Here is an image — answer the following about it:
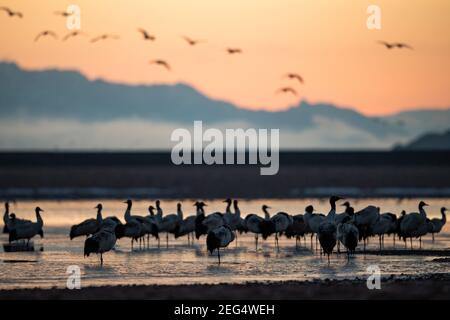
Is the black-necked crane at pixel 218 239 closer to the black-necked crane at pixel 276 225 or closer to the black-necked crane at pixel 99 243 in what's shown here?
the black-necked crane at pixel 99 243

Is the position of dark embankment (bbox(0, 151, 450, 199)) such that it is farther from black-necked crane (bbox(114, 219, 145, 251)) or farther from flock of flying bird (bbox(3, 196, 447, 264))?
black-necked crane (bbox(114, 219, 145, 251))

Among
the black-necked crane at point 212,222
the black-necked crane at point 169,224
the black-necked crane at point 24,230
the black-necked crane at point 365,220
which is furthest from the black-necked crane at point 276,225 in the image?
the black-necked crane at point 24,230

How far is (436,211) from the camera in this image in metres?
45.8

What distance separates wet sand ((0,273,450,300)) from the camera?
69.7ft

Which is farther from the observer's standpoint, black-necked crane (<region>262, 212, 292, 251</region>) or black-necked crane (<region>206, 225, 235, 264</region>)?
black-necked crane (<region>262, 212, 292, 251</region>)

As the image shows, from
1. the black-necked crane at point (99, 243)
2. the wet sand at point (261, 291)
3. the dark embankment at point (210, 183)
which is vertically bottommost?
the wet sand at point (261, 291)

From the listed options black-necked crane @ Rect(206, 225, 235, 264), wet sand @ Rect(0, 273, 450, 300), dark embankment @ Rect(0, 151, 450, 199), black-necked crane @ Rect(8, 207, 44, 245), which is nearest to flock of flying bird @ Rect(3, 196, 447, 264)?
black-necked crane @ Rect(8, 207, 44, 245)

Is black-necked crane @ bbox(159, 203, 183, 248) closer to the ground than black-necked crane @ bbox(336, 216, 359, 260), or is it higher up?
higher up

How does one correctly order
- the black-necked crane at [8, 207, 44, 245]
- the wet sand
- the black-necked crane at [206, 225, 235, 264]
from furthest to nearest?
the black-necked crane at [8, 207, 44, 245] → the black-necked crane at [206, 225, 235, 264] → the wet sand

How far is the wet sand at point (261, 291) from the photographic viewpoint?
837 inches

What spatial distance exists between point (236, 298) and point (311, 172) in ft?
228

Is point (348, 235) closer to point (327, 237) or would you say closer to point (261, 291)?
point (327, 237)

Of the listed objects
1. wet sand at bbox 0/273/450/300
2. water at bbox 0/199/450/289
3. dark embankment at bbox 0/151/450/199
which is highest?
dark embankment at bbox 0/151/450/199

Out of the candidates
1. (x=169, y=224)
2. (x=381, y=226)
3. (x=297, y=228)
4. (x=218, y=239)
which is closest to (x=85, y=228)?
(x=169, y=224)
